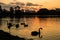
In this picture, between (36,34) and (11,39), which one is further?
(36,34)

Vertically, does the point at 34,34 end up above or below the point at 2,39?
below

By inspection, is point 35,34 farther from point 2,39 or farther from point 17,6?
point 17,6

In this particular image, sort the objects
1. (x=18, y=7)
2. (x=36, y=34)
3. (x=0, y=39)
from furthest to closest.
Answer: (x=18, y=7) < (x=36, y=34) < (x=0, y=39)

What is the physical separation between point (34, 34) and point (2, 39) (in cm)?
2041

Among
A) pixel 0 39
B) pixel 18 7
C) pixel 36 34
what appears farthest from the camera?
pixel 18 7

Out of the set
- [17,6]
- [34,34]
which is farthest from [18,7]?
[34,34]

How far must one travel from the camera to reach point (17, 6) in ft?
582

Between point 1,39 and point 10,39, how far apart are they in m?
1.94

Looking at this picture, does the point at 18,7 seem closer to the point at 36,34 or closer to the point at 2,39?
the point at 36,34

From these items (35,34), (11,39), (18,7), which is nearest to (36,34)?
(35,34)

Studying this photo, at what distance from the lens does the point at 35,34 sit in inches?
1935

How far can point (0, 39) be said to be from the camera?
97.1 ft

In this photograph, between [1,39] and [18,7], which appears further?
[18,7]

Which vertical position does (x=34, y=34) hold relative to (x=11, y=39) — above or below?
below
